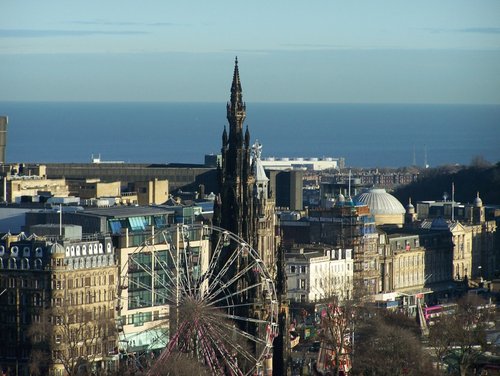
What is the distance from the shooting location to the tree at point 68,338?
95.2 metres

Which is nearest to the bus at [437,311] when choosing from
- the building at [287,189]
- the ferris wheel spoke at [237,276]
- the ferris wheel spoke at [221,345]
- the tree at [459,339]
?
the tree at [459,339]

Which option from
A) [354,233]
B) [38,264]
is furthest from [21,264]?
[354,233]

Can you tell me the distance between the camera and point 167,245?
104 meters

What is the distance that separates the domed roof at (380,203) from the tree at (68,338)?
5528 centimetres

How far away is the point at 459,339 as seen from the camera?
10225 centimetres

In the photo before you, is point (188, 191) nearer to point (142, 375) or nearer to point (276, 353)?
point (276, 353)

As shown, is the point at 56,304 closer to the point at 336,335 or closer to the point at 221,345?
the point at 221,345

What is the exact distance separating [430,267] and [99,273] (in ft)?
161

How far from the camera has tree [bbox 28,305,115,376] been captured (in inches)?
3748

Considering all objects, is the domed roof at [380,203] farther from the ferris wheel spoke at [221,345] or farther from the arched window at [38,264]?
the ferris wheel spoke at [221,345]

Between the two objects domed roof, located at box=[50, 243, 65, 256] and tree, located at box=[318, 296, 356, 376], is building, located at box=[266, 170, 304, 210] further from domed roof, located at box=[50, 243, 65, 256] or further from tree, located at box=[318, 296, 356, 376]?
domed roof, located at box=[50, 243, 65, 256]

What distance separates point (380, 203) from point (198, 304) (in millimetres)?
67530

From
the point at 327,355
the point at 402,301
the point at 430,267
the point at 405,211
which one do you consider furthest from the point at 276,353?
the point at 405,211

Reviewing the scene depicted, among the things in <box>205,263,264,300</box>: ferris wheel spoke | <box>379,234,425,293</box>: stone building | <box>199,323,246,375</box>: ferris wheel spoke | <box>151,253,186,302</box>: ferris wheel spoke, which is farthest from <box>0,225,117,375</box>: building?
<box>379,234,425,293</box>: stone building
